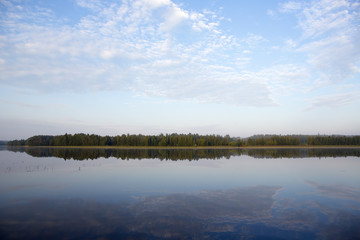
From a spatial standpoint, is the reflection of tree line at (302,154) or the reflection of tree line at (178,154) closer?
the reflection of tree line at (178,154)

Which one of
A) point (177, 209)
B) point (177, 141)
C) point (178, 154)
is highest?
point (177, 141)

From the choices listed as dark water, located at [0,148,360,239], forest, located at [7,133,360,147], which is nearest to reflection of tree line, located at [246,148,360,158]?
dark water, located at [0,148,360,239]

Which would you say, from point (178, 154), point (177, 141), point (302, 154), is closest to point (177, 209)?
point (178, 154)

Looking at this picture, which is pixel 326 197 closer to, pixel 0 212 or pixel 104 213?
pixel 104 213

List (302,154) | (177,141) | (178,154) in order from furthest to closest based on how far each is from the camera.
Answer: (177,141)
(178,154)
(302,154)

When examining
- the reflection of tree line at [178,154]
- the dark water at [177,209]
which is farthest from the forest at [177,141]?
the dark water at [177,209]

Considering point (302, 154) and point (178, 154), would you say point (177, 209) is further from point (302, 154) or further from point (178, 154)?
point (302, 154)

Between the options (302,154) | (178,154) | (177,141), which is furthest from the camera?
(177,141)

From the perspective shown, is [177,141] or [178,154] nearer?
[178,154]

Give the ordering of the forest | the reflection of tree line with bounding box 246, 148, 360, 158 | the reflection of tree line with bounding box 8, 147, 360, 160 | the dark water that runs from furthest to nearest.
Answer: the forest, the reflection of tree line with bounding box 246, 148, 360, 158, the reflection of tree line with bounding box 8, 147, 360, 160, the dark water

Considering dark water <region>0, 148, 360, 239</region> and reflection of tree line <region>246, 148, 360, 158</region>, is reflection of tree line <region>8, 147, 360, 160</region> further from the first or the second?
dark water <region>0, 148, 360, 239</region>

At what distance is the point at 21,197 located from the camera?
53.3 ft

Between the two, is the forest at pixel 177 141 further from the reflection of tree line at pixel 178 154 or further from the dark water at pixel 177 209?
the dark water at pixel 177 209

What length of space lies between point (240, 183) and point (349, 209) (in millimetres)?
9143
